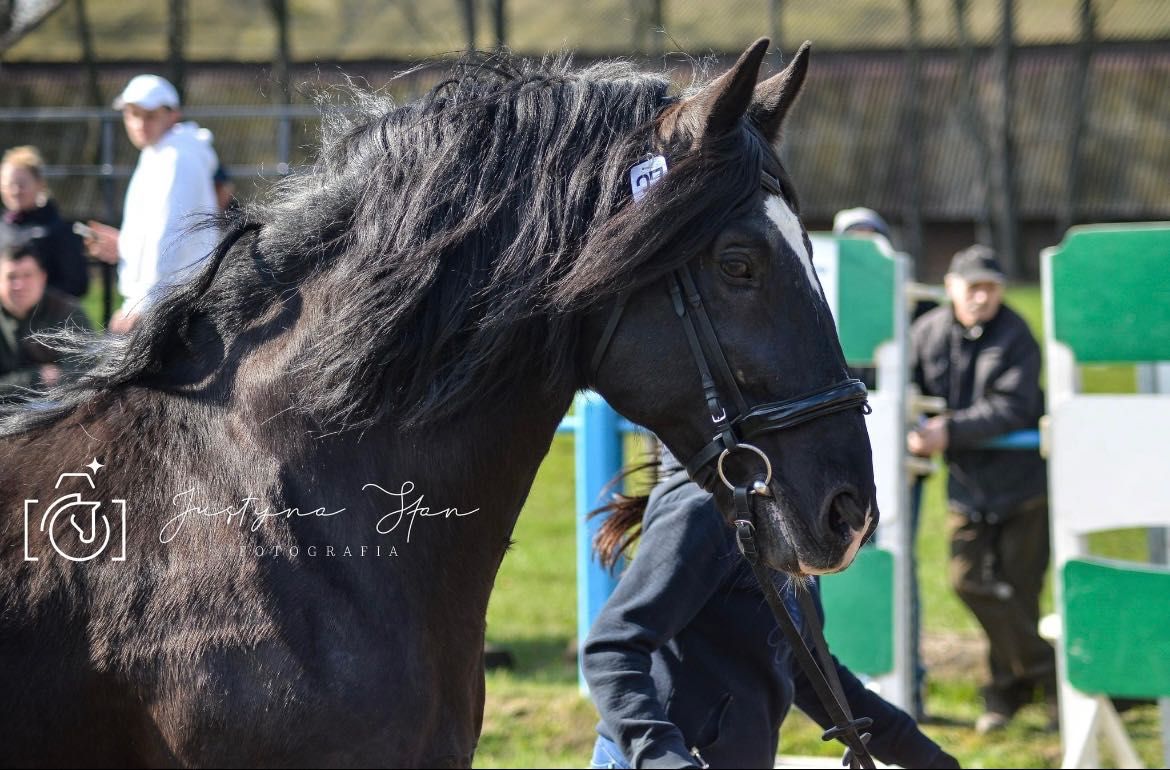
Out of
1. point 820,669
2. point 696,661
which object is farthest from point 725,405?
point 696,661

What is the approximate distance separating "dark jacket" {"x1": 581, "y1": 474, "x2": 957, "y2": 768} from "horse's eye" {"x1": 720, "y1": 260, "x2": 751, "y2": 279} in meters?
0.69

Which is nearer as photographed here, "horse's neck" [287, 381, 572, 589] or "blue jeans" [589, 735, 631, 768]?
"horse's neck" [287, 381, 572, 589]

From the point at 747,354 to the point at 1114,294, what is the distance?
2847 millimetres

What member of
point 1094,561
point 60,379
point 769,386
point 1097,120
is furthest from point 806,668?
point 1097,120

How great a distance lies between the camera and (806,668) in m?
2.50

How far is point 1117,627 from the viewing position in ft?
14.8

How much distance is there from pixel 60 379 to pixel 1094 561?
12.1 ft

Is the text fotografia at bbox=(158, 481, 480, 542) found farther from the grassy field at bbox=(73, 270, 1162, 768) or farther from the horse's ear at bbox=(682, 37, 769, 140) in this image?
the grassy field at bbox=(73, 270, 1162, 768)

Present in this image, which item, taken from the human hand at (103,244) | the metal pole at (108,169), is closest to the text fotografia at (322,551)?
the human hand at (103,244)

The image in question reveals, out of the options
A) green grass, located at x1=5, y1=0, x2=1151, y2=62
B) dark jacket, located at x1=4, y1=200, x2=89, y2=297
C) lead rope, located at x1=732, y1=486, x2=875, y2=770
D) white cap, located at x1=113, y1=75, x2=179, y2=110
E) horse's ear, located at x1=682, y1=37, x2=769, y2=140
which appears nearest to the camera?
horse's ear, located at x1=682, y1=37, x2=769, y2=140

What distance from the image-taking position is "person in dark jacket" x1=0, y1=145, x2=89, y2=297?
7020 mm

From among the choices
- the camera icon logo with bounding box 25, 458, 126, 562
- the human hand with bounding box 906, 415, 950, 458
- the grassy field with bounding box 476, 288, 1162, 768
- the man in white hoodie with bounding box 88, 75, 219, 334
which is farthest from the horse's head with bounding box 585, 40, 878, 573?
the human hand with bounding box 906, 415, 950, 458

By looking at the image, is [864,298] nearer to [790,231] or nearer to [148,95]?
Answer: [790,231]

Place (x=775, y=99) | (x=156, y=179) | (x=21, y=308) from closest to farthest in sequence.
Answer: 1. (x=775, y=99)
2. (x=21, y=308)
3. (x=156, y=179)
